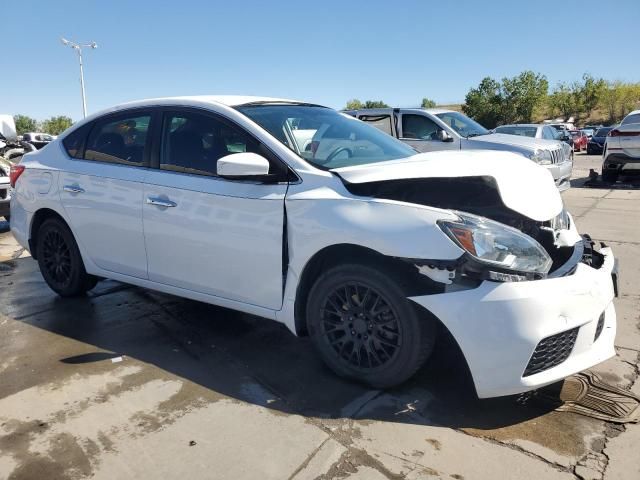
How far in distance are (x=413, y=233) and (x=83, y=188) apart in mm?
2884

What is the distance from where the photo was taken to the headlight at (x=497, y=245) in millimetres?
2707

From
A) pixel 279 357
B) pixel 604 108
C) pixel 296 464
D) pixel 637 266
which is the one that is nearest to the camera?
pixel 296 464

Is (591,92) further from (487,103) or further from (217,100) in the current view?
(217,100)

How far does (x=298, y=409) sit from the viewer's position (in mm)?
3027

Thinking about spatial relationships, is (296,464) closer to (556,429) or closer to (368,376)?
(368,376)

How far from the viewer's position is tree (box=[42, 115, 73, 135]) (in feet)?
296

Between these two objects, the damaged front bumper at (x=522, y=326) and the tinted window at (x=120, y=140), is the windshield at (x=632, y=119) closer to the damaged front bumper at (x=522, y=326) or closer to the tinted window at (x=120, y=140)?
the damaged front bumper at (x=522, y=326)

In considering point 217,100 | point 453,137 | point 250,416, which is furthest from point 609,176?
point 250,416

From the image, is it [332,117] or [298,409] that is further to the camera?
[332,117]

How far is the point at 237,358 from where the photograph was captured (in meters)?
3.71

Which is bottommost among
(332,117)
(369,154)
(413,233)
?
(413,233)

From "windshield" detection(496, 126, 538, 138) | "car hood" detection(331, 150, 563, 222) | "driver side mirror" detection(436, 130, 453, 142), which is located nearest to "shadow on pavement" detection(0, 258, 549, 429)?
"car hood" detection(331, 150, 563, 222)

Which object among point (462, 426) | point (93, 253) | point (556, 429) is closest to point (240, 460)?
point (462, 426)

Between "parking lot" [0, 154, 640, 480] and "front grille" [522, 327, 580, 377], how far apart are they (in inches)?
13.2
